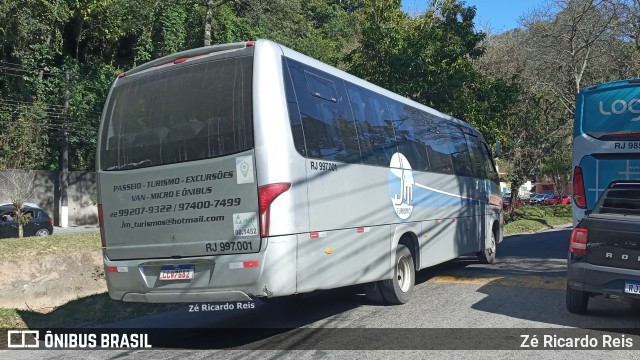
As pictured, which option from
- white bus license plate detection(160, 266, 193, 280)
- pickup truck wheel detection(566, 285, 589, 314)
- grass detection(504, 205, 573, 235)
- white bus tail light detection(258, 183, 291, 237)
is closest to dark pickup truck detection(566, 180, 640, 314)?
pickup truck wheel detection(566, 285, 589, 314)

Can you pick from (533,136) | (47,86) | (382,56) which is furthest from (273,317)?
(47,86)

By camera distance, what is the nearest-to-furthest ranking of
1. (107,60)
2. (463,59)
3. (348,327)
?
(348,327)
(463,59)
(107,60)

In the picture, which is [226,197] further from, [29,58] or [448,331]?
[29,58]

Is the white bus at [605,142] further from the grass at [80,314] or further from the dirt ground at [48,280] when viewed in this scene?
the dirt ground at [48,280]

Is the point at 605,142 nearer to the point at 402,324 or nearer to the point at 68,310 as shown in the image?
the point at 402,324

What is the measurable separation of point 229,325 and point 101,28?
25.6 m

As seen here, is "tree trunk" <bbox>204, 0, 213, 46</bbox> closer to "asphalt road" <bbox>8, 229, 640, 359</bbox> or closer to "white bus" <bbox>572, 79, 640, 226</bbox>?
"asphalt road" <bbox>8, 229, 640, 359</bbox>

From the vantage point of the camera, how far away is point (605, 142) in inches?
394

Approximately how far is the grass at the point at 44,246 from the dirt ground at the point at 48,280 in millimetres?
157

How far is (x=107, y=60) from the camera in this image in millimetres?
33188

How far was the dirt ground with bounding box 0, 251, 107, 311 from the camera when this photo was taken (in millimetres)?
9648

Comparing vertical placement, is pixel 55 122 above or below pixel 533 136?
above

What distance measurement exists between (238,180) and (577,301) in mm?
4742

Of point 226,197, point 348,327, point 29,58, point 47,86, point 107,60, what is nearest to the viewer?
point 226,197
